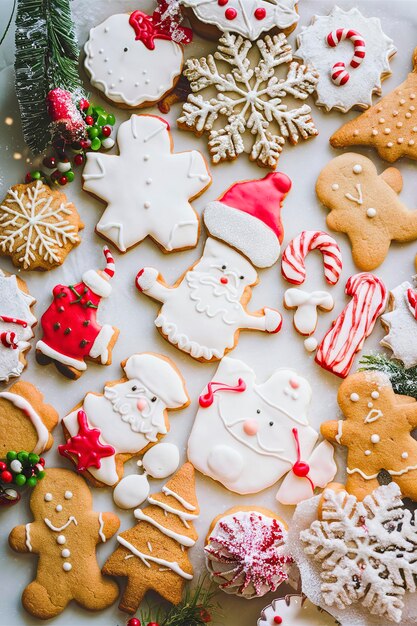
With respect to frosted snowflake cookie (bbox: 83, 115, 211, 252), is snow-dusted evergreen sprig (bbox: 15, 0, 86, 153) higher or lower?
higher

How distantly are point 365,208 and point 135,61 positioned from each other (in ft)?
3.14

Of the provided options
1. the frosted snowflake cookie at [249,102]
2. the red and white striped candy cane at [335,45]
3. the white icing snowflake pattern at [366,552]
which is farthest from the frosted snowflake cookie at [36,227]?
the white icing snowflake pattern at [366,552]

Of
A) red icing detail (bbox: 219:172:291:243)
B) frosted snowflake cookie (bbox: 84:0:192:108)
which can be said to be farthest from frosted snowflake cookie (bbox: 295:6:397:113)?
frosted snowflake cookie (bbox: 84:0:192:108)

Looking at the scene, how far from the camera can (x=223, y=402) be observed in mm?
2549

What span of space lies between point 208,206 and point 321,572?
1243 mm

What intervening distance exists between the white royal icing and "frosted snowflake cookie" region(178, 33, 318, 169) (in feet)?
0.27

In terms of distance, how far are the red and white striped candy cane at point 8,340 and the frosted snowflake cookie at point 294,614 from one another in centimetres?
115

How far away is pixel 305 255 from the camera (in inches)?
105

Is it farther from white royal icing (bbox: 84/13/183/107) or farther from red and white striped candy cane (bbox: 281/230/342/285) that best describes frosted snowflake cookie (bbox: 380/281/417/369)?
white royal icing (bbox: 84/13/183/107)

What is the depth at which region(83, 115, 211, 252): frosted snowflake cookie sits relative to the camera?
2.67 metres

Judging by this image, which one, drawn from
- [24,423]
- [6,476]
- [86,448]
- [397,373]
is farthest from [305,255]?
[6,476]

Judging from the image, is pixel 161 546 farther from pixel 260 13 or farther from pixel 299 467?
pixel 260 13

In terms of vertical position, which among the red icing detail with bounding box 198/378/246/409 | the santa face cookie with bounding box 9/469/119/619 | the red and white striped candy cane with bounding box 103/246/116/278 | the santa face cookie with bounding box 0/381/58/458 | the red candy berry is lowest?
the santa face cookie with bounding box 9/469/119/619

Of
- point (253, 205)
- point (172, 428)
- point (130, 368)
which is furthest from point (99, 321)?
point (253, 205)
